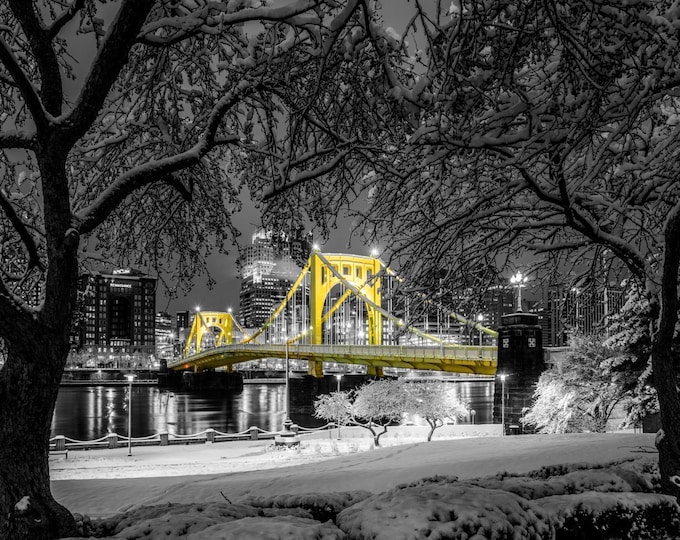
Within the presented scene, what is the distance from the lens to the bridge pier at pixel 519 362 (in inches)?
1255

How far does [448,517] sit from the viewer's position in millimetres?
Answer: 4633

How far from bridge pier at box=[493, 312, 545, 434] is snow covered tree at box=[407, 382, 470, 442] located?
4.10 m

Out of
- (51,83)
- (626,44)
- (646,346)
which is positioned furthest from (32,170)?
(646,346)

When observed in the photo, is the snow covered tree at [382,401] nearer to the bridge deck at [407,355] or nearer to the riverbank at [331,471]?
the bridge deck at [407,355]

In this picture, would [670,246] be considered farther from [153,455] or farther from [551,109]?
[153,455]

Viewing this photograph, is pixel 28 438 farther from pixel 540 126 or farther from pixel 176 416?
pixel 176 416

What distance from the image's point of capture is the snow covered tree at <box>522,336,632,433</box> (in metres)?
26.9

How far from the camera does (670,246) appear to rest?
6566mm

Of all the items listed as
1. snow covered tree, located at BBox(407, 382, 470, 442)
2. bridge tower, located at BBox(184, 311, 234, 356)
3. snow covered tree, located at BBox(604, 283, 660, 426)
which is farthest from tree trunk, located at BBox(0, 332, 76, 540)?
bridge tower, located at BBox(184, 311, 234, 356)

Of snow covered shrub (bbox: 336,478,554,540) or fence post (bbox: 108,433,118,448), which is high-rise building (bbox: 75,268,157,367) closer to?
fence post (bbox: 108,433,118,448)

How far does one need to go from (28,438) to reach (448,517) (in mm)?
3134

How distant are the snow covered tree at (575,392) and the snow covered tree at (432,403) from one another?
5.84m

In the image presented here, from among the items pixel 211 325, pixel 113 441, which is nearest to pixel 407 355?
pixel 113 441

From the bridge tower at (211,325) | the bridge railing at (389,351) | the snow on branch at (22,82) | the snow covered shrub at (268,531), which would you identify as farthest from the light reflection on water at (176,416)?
the snow on branch at (22,82)
